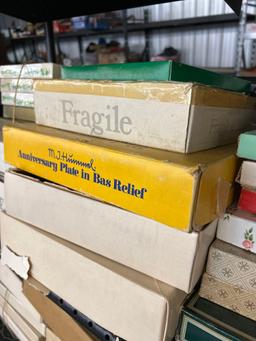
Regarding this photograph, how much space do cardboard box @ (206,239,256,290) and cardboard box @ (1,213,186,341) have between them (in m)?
0.07

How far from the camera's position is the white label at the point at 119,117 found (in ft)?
1.33

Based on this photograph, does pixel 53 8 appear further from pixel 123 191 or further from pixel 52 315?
pixel 52 315

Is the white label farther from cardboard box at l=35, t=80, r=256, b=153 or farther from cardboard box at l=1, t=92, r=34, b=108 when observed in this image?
cardboard box at l=1, t=92, r=34, b=108

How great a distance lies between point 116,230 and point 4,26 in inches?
132

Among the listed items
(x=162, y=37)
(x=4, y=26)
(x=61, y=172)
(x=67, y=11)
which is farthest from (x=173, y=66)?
(x=4, y=26)

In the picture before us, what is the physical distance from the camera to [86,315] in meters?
0.52

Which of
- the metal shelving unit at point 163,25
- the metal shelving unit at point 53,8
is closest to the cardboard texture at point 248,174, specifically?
the metal shelving unit at point 53,8

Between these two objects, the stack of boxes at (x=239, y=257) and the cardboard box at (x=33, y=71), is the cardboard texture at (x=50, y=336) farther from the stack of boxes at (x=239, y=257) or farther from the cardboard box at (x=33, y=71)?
the cardboard box at (x=33, y=71)

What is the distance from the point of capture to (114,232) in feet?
1.48

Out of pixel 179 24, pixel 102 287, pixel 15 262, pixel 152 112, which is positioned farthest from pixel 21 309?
pixel 179 24

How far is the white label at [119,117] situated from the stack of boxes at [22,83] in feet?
0.39

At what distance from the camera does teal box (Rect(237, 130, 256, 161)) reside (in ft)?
1.29

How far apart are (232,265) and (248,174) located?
15cm

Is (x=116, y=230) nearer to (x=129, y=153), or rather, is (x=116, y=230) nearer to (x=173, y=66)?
(x=129, y=153)
